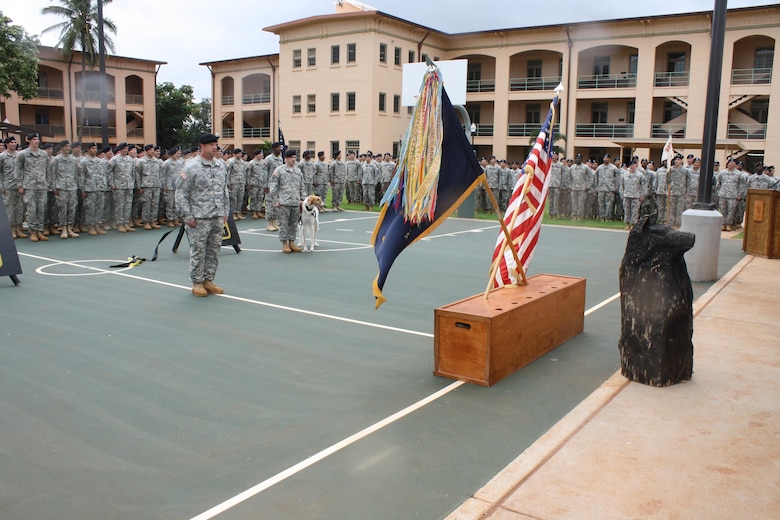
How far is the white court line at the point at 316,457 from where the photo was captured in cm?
353

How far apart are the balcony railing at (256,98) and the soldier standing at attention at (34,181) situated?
121 ft

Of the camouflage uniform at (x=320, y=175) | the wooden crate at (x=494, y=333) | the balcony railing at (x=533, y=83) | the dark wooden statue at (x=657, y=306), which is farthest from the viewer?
the balcony railing at (x=533, y=83)

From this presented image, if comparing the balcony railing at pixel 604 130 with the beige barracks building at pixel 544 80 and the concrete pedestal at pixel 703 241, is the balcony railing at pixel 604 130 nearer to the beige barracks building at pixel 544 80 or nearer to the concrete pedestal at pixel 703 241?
the beige barracks building at pixel 544 80

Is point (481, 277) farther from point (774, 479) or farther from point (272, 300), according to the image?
point (774, 479)

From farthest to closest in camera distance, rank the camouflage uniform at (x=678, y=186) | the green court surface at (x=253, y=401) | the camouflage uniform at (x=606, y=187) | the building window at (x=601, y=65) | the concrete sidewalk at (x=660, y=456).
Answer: the building window at (x=601, y=65)
the camouflage uniform at (x=606, y=187)
the camouflage uniform at (x=678, y=186)
the green court surface at (x=253, y=401)
the concrete sidewalk at (x=660, y=456)

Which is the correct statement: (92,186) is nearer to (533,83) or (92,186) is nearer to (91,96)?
(533,83)

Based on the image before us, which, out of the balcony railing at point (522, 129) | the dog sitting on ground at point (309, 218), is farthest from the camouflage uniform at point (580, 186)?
the balcony railing at point (522, 129)

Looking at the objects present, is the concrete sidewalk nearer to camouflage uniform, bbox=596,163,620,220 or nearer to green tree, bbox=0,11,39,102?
camouflage uniform, bbox=596,163,620,220

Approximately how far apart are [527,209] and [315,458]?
3.98 meters

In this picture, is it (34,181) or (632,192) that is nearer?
(34,181)

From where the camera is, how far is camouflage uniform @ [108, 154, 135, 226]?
53.7 ft

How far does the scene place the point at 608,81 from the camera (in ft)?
136

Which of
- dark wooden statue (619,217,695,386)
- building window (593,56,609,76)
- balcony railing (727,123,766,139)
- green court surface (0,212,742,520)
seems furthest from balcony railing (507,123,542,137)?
dark wooden statue (619,217,695,386)

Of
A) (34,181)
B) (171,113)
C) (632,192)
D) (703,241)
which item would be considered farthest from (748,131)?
(171,113)
